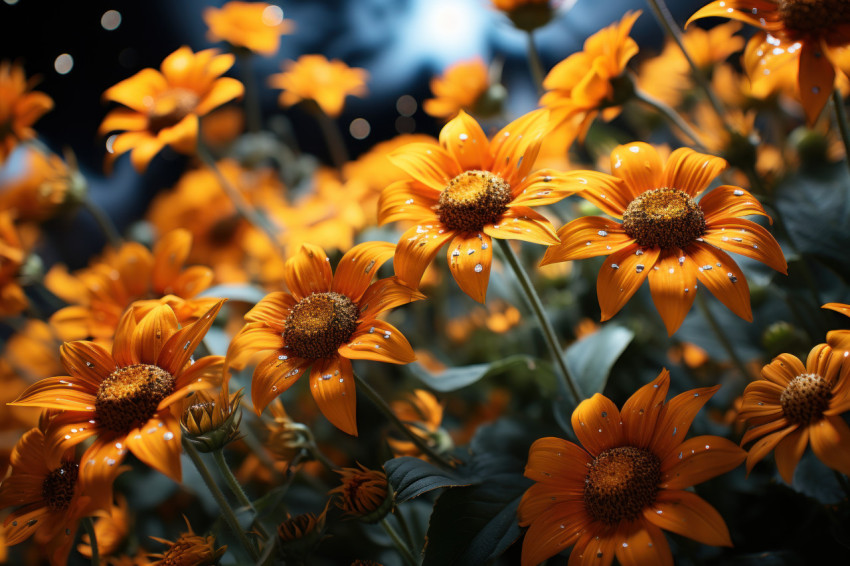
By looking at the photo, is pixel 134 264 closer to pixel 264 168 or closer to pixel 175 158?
pixel 264 168

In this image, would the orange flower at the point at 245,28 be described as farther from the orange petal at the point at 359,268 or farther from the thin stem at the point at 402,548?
the thin stem at the point at 402,548

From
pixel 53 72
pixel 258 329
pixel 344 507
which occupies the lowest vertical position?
pixel 344 507

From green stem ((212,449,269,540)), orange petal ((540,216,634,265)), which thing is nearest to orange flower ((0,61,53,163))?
green stem ((212,449,269,540))

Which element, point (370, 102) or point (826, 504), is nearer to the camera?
point (826, 504)

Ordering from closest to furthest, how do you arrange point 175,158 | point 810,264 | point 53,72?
point 810,264
point 53,72
point 175,158

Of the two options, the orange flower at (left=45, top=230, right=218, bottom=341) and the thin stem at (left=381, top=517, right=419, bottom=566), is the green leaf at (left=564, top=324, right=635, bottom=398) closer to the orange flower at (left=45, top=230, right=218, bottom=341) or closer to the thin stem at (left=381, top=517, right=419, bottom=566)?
the thin stem at (left=381, top=517, right=419, bottom=566)

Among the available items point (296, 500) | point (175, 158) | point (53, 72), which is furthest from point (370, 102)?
point (296, 500)
